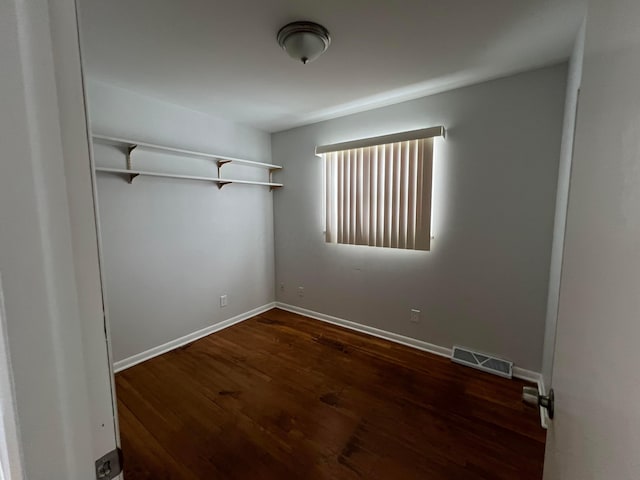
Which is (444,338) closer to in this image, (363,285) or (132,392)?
(363,285)

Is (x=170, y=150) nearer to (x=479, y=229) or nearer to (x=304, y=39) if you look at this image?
(x=304, y=39)

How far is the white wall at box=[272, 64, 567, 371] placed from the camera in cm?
211

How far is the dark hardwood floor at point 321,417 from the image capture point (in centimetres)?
151

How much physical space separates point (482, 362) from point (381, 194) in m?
1.80

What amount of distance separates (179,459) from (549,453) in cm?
178

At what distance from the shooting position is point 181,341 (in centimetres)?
289

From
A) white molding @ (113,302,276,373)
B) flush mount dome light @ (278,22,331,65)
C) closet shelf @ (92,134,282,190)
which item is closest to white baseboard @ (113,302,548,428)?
white molding @ (113,302,276,373)

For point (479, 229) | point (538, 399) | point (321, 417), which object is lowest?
point (321, 417)

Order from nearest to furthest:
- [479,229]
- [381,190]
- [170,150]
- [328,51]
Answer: [328,51] → [479,229] → [170,150] → [381,190]

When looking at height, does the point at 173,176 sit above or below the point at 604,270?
above

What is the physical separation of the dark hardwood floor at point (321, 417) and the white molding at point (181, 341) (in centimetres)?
9

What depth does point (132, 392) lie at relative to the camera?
212cm

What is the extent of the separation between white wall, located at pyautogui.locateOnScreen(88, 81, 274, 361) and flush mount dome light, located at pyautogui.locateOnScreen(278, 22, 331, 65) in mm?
1601

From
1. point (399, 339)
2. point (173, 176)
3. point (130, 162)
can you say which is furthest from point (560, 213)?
point (130, 162)
